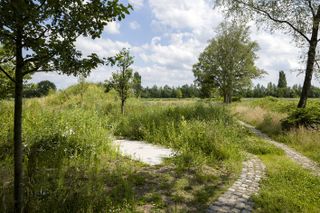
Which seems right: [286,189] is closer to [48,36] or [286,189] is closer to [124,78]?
[48,36]

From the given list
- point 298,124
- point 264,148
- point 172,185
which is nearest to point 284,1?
point 298,124

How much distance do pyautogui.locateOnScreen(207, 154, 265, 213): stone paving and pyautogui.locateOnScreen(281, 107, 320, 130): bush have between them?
4.83 metres

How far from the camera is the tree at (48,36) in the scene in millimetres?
2584

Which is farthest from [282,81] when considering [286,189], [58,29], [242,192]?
[58,29]

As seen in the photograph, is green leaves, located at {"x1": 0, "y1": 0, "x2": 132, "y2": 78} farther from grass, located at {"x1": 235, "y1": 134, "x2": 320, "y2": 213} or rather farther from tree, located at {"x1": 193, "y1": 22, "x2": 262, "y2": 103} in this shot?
tree, located at {"x1": 193, "y1": 22, "x2": 262, "y2": 103}

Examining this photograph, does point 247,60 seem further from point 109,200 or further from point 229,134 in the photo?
point 109,200

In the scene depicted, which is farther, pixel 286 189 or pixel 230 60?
pixel 230 60

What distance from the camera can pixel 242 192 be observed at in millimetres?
4582

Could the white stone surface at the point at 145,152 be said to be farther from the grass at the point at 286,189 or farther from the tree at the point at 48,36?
the tree at the point at 48,36

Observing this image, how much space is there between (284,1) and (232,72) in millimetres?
18095

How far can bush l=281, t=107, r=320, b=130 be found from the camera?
32.7ft

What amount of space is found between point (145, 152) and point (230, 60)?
24.0m

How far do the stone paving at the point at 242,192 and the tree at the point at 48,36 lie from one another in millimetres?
2742

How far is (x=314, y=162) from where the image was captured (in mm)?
6969
